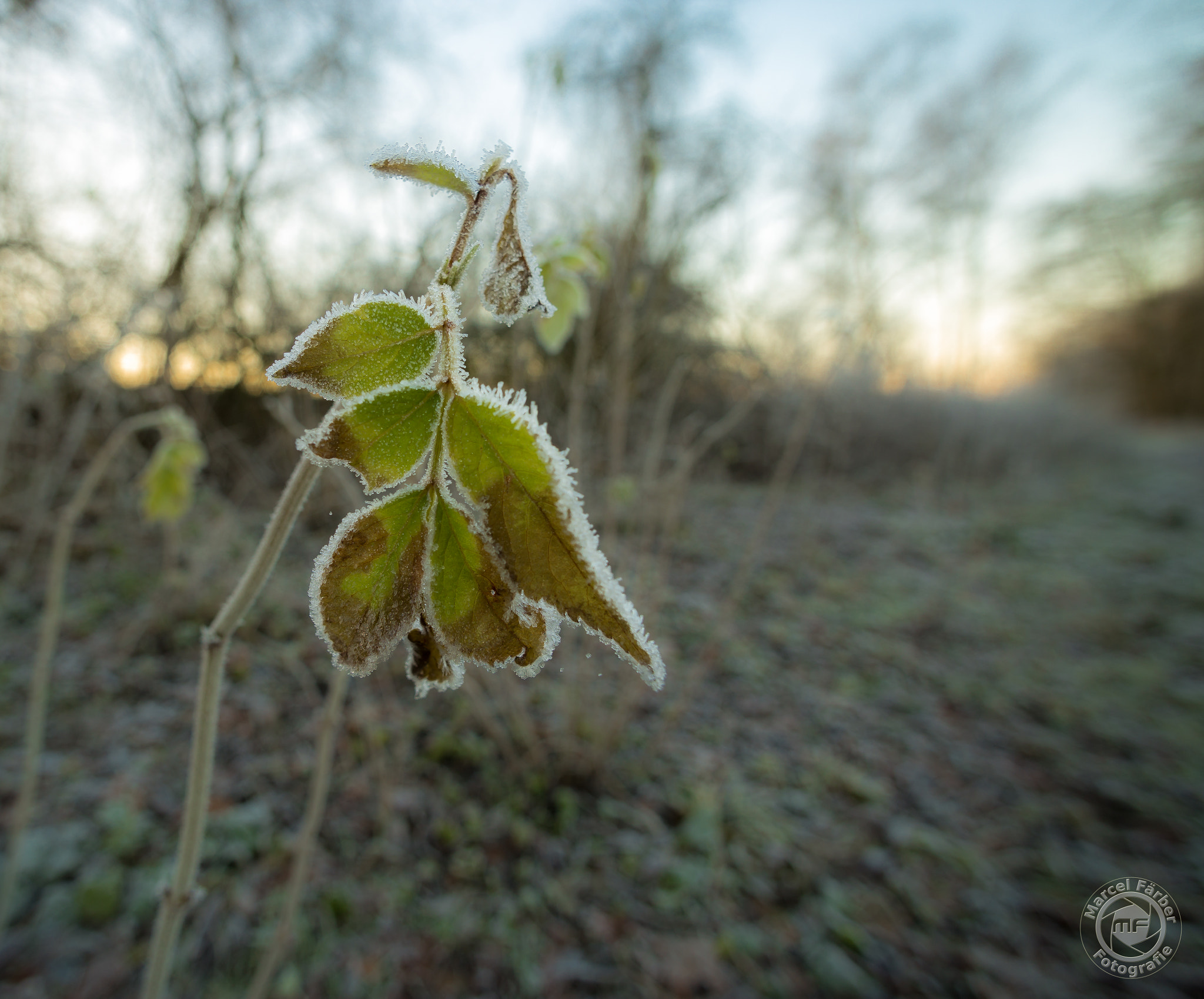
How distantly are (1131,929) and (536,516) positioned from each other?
251cm

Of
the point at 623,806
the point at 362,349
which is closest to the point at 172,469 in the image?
the point at 362,349

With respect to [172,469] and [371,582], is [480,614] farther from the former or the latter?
[172,469]

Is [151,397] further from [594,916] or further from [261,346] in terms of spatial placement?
[594,916]

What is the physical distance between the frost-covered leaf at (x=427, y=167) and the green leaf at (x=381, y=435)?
0.38ft

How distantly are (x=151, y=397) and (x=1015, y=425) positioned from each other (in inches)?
535

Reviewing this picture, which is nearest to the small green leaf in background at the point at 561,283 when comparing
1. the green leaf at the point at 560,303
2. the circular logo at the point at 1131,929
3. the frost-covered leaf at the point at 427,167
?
the green leaf at the point at 560,303

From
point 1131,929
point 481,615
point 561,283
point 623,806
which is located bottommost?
point 1131,929

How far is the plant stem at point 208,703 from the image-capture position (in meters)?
0.42

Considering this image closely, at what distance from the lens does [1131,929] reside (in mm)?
1813

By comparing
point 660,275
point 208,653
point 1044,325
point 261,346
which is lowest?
point 208,653

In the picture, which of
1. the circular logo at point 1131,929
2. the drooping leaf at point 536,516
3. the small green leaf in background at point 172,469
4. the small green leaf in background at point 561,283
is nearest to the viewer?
the drooping leaf at point 536,516

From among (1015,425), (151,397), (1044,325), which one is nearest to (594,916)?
(151,397)

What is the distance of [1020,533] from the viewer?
22.6 feet

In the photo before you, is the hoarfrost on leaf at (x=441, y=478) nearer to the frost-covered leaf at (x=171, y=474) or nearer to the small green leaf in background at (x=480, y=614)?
the small green leaf in background at (x=480, y=614)
